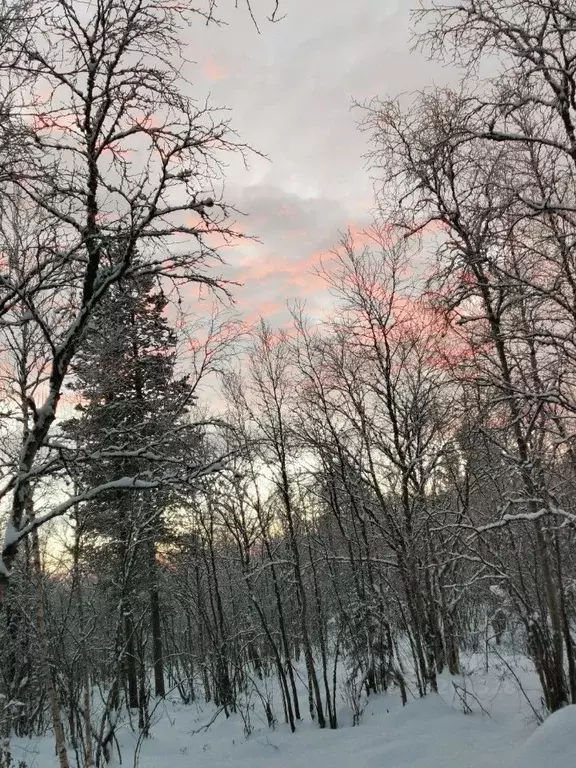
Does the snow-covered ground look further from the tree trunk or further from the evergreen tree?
the tree trunk

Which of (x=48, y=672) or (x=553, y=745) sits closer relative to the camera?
(x=553, y=745)

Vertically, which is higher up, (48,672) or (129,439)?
(129,439)

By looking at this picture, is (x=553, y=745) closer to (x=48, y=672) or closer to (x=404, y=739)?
(x=404, y=739)

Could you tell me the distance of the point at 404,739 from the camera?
9836 mm

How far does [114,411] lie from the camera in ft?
54.7

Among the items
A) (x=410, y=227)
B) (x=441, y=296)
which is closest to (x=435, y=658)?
(x=441, y=296)

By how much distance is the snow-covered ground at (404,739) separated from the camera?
24.2 feet

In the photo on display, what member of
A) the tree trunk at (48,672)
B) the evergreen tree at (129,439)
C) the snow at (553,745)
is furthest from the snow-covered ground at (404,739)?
the tree trunk at (48,672)

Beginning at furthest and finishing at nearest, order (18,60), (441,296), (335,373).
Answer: (335,373) < (441,296) < (18,60)

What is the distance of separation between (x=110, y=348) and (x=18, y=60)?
3352 mm

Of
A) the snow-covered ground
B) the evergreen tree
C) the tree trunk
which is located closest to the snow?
the snow-covered ground

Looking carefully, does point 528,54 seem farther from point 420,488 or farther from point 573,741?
point 420,488

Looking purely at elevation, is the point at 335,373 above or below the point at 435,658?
above

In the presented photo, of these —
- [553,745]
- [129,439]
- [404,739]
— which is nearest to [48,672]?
[129,439]
